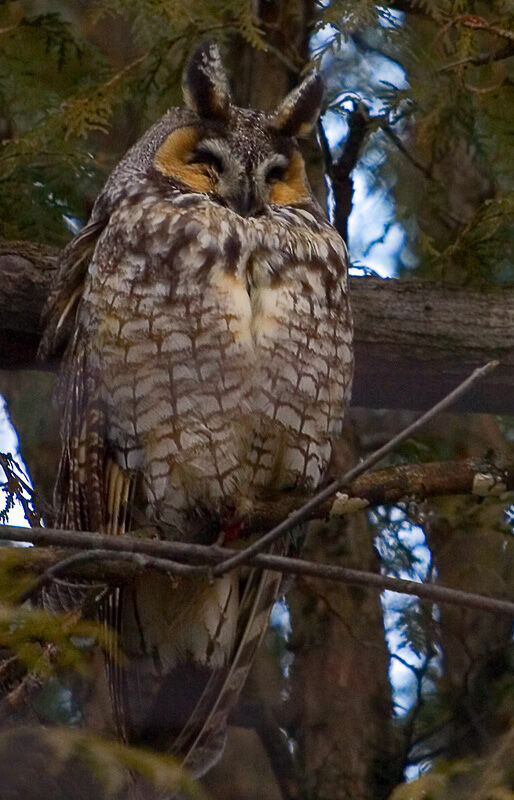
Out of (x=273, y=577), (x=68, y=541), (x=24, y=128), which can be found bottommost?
(x=68, y=541)

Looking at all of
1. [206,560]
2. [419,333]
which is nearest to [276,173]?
[419,333]

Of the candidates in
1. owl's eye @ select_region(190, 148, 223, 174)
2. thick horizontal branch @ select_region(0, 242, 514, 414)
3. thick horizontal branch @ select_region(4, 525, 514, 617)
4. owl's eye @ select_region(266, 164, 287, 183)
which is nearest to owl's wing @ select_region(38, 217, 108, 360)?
thick horizontal branch @ select_region(0, 242, 514, 414)

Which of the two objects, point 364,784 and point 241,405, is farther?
point 364,784

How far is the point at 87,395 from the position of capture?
8.10 ft

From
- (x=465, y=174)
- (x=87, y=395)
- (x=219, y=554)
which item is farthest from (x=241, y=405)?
(x=465, y=174)

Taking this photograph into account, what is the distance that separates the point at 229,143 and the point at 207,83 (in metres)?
0.13

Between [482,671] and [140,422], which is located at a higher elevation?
[140,422]

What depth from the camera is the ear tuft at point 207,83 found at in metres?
2.54

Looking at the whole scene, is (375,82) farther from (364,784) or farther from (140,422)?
(364,784)

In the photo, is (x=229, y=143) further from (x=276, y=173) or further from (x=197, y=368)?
(x=197, y=368)

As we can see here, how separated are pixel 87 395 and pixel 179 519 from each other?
31 cm

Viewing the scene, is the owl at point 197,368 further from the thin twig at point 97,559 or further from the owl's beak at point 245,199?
the thin twig at point 97,559

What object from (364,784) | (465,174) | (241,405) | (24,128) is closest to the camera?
(241,405)

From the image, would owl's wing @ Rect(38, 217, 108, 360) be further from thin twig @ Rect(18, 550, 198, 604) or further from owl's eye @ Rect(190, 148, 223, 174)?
thin twig @ Rect(18, 550, 198, 604)
